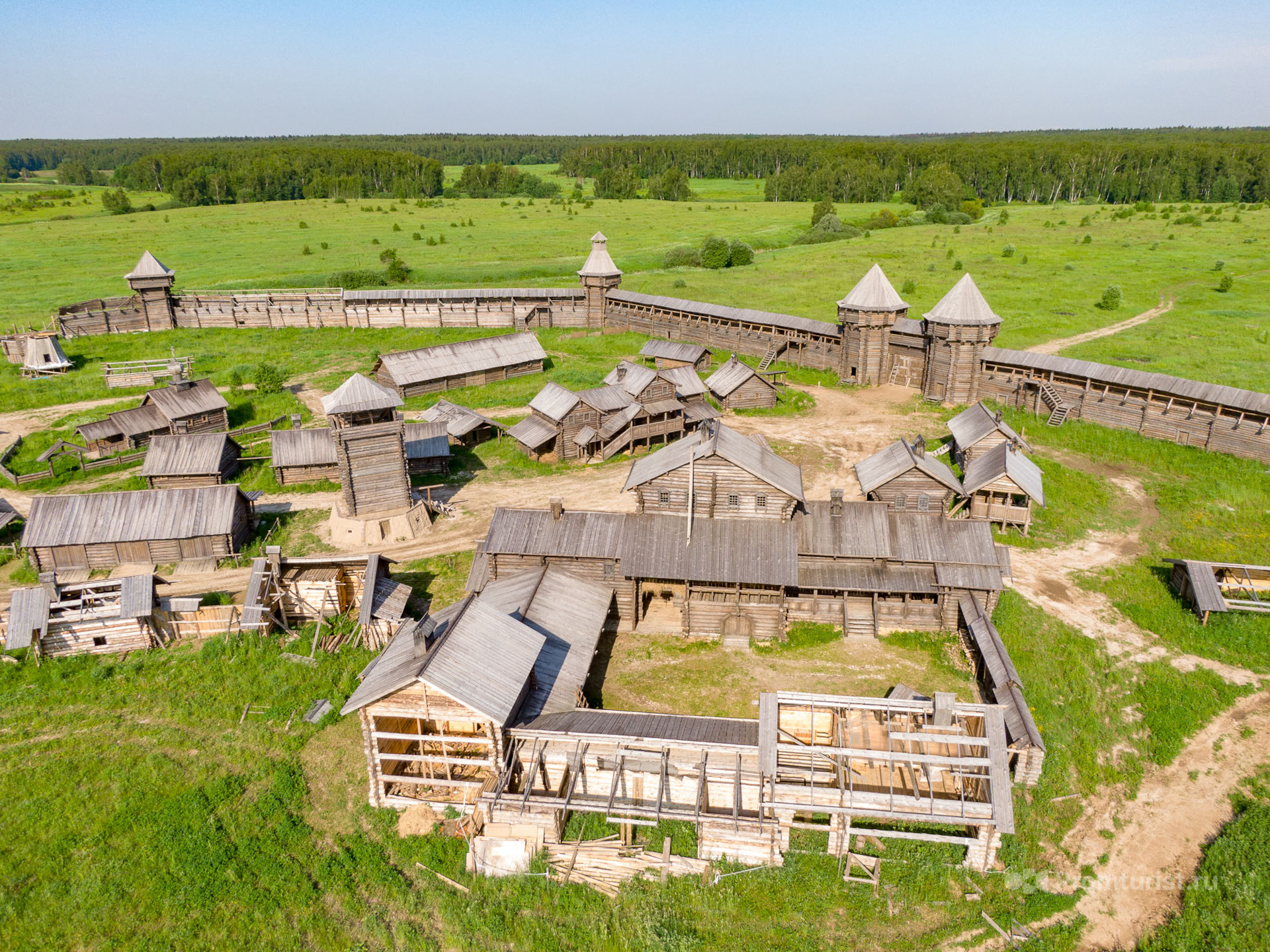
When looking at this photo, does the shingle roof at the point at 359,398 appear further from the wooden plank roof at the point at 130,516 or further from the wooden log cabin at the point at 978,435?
the wooden log cabin at the point at 978,435

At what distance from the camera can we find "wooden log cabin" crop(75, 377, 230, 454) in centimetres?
3875

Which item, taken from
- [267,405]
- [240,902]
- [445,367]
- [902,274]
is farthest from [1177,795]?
[902,274]

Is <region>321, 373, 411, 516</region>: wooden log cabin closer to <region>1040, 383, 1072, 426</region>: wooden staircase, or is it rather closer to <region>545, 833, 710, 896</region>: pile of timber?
<region>545, 833, 710, 896</region>: pile of timber

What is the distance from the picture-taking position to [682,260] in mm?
88812

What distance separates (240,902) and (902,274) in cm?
7590

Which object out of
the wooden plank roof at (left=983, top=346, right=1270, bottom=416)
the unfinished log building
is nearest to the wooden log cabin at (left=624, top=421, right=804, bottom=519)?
the unfinished log building

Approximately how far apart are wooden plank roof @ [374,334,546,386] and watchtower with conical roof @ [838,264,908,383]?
66.2ft

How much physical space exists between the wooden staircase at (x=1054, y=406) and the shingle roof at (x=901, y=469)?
15.4 meters

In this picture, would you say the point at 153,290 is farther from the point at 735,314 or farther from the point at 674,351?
the point at 735,314

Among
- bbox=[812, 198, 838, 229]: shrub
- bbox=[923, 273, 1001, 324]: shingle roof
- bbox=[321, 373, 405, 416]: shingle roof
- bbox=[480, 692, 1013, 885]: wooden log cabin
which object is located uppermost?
bbox=[812, 198, 838, 229]: shrub

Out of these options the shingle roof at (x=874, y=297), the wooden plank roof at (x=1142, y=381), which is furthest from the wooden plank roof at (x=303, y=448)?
the wooden plank roof at (x=1142, y=381)

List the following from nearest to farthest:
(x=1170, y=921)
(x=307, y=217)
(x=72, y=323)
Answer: (x=1170, y=921) < (x=72, y=323) < (x=307, y=217)

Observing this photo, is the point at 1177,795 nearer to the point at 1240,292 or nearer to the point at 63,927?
the point at 63,927

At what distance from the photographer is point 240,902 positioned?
16219 mm
